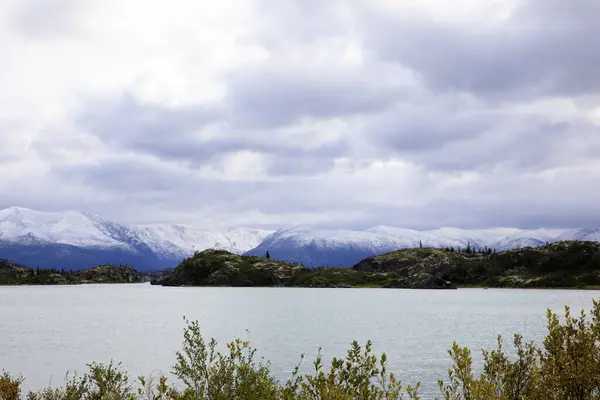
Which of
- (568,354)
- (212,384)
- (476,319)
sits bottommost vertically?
(476,319)

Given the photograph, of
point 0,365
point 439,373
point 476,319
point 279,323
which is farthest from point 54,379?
point 476,319

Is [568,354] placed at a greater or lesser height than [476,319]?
greater

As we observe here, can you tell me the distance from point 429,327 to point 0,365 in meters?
87.1

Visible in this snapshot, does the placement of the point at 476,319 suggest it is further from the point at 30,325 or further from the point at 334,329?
the point at 30,325

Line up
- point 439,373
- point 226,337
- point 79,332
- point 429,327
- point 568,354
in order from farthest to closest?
point 429,327, point 79,332, point 226,337, point 439,373, point 568,354

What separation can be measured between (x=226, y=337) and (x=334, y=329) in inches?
1092

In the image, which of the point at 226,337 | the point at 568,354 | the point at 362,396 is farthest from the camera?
the point at 226,337

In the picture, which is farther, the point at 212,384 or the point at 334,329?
the point at 334,329

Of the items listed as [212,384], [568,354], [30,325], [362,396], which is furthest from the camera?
[30,325]

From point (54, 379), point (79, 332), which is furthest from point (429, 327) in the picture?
point (54, 379)

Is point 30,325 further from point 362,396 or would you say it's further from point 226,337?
point 362,396

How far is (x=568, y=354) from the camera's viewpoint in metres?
17.2

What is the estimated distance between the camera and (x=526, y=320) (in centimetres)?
14338

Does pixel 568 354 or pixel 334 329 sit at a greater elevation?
pixel 568 354
